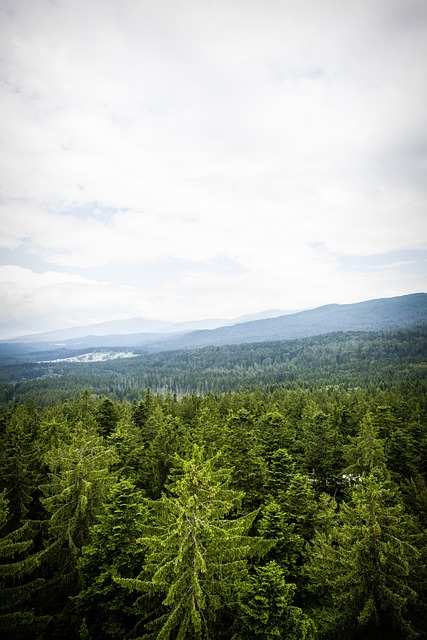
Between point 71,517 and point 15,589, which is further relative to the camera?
point 71,517

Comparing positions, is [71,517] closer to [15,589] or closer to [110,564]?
[110,564]

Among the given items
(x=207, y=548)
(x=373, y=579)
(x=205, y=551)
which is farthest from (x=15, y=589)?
(x=373, y=579)

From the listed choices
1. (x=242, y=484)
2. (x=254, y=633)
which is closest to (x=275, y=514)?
(x=242, y=484)

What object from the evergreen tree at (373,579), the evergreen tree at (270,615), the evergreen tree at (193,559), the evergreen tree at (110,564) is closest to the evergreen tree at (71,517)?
the evergreen tree at (110,564)

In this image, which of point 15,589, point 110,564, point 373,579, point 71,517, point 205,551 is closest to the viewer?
point 205,551

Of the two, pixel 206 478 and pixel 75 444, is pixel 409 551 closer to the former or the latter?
pixel 206 478

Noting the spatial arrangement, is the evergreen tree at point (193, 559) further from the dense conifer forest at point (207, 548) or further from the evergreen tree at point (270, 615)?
the evergreen tree at point (270, 615)

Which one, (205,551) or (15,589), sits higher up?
(205,551)

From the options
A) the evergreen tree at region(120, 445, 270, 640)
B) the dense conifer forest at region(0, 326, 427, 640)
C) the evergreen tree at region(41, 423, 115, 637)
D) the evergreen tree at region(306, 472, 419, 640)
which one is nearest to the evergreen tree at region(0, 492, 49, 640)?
the dense conifer forest at region(0, 326, 427, 640)

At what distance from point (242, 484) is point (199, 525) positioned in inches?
511

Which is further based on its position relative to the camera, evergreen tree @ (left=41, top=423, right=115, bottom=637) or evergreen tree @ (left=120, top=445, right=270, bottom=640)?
evergreen tree @ (left=41, top=423, right=115, bottom=637)

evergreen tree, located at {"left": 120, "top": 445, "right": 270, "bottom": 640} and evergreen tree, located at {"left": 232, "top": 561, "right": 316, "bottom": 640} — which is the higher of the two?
evergreen tree, located at {"left": 120, "top": 445, "right": 270, "bottom": 640}

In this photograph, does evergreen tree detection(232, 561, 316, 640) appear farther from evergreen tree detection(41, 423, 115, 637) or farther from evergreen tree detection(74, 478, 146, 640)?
evergreen tree detection(41, 423, 115, 637)

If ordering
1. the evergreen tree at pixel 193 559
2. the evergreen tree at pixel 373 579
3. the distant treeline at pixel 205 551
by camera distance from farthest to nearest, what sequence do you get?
the evergreen tree at pixel 373 579
the distant treeline at pixel 205 551
the evergreen tree at pixel 193 559
